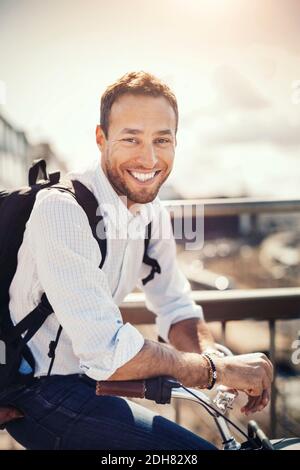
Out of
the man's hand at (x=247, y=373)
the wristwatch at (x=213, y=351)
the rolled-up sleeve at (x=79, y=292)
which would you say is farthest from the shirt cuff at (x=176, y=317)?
the rolled-up sleeve at (x=79, y=292)

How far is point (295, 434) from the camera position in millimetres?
2627

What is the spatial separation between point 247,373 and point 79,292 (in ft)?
1.92

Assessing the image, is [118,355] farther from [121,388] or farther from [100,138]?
[100,138]

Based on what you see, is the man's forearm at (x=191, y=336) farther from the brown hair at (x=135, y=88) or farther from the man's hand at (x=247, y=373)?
the brown hair at (x=135, y=88)

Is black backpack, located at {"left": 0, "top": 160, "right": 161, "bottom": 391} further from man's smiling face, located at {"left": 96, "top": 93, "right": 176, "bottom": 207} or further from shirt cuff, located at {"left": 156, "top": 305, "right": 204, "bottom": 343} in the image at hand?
shirt cuff, located at {"left": 156, "top": 305, "right": 204, "bottom": 343}

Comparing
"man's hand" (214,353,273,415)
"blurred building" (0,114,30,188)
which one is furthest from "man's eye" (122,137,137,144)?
"blurred building" (0,114,30,188)

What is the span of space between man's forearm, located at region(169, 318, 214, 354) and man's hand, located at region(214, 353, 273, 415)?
373 mm

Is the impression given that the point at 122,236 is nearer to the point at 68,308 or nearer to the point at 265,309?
the point at 68,308

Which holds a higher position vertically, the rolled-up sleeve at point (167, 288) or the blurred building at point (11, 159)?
the blurred building at point (11, 159)

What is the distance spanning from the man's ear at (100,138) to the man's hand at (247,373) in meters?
0.91

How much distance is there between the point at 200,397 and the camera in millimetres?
1498

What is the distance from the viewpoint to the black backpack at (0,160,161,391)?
1.56 m

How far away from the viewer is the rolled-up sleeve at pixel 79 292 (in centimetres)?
142

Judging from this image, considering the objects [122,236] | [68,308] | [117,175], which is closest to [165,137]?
[117,175]
